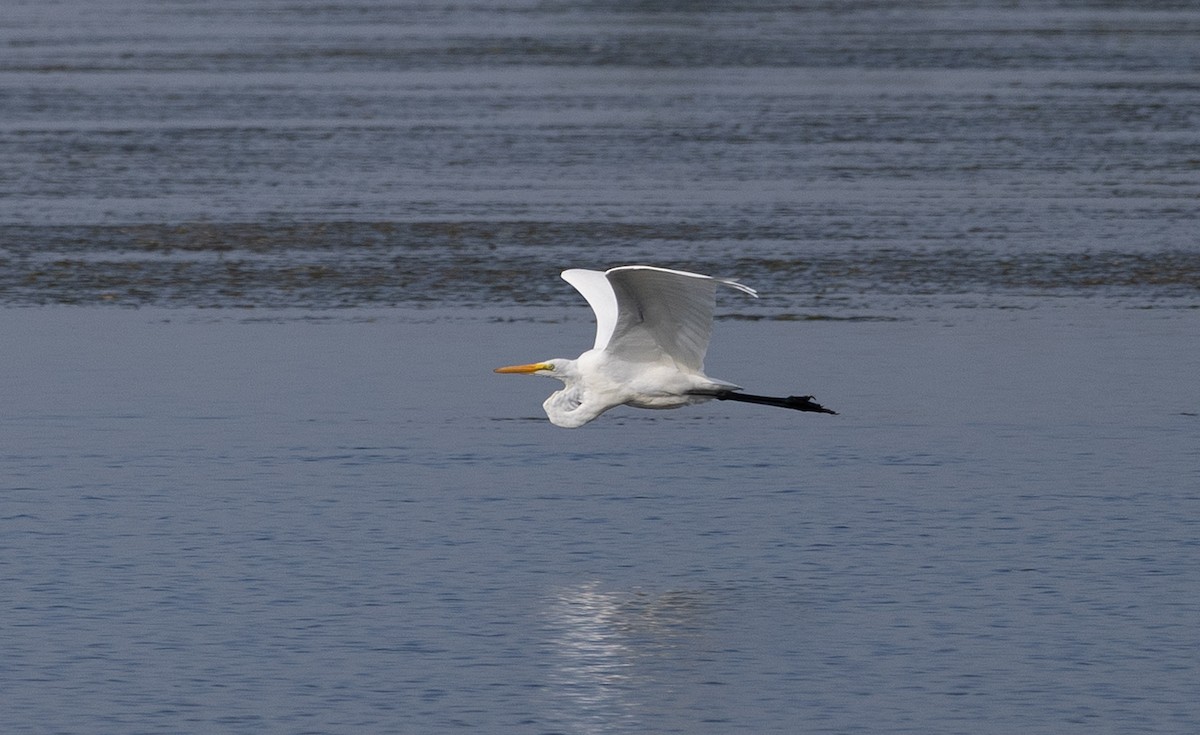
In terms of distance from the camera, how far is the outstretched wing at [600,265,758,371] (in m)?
12.4

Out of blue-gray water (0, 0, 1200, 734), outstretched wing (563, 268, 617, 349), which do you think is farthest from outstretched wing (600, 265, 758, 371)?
blue-gray water (0, 0, 1200, 734)

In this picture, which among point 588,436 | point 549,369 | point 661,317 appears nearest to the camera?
point 661,317

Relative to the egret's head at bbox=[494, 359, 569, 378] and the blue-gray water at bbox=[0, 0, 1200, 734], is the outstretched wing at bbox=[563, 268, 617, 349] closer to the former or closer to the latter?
the egret's head at bbox=[494, 359, 569, 378]

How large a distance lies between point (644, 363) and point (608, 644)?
2822 mm

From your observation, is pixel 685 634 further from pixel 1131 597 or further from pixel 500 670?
pixel 1131 597

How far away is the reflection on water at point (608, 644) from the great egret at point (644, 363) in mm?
1745

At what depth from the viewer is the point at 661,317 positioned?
12.9 meters

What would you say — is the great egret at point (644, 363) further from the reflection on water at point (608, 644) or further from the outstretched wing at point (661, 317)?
the reflection on water at point (608, 644)

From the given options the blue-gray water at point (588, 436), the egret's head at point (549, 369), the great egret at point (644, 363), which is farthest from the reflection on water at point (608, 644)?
the egret's head at point (549, 369)

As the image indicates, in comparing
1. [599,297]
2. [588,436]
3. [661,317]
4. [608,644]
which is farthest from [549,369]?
[608,644]

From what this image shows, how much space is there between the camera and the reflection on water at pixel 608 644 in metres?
9.85

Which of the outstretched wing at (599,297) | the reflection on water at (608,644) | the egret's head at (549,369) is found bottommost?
the reflection on water at (608,644)

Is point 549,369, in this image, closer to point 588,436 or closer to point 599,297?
point 599,297

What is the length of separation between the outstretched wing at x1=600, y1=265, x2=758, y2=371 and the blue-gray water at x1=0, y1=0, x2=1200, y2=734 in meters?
0.78
